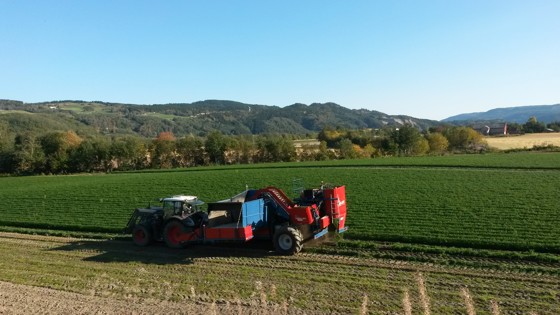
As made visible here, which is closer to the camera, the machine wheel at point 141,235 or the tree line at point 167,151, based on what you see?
the machine wheel at point 141,235

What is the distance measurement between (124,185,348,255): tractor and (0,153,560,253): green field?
224 cm

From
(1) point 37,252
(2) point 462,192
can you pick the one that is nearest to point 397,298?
(1) point 37,252

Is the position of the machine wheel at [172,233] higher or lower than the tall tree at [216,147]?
lower

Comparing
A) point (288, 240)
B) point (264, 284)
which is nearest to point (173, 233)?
point (288, 240)

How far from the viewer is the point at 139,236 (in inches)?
608

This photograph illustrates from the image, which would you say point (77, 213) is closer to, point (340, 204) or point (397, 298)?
point (340, 204)

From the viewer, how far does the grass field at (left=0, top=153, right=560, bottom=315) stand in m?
9.34

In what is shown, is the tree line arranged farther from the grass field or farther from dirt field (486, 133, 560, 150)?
the grass field

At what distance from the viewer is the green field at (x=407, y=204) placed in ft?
48.7

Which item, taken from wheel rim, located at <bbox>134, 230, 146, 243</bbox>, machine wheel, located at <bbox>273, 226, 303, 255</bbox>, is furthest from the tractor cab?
machine wheel, located at <bbox>273, 226, 303, 255</bbox>

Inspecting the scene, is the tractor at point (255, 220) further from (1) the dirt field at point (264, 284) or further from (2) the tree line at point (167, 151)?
(2) the tree line at point (167, 151)

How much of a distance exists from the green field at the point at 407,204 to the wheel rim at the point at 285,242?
307 cm

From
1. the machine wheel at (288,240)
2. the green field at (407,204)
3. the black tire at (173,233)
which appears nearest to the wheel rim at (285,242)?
the machine wheel at (288,240)

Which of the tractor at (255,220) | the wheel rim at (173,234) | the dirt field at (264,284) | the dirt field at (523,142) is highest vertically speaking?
the dirt field at (523,142)
